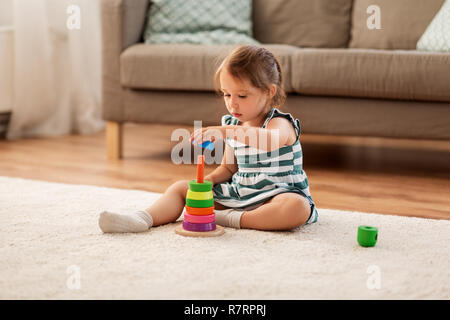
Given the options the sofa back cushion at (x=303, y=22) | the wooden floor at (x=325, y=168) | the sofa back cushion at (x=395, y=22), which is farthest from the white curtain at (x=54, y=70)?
the sofa back cushion at (x=395, y=22)

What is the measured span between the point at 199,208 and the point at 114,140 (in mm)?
1182

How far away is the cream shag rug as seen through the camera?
99 cm

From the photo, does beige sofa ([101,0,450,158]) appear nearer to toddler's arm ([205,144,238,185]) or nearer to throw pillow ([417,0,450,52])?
throw pillow ([417,0,450,52])

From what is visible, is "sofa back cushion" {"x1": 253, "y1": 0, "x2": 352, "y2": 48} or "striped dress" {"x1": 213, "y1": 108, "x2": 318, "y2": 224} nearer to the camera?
"striped dress" {"x1": 213, "y1": 108, "x2": 318, "y2": 224}

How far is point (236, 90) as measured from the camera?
54.3 inches

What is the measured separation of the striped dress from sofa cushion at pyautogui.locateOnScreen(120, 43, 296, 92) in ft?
2.43

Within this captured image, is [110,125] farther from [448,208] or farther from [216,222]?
[448,208]

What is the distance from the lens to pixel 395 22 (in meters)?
2.54

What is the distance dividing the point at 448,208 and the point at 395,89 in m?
0.49

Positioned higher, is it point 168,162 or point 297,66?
point 297,66

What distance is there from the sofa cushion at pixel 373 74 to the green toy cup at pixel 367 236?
90 cm

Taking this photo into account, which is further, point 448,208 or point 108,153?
point 108,153

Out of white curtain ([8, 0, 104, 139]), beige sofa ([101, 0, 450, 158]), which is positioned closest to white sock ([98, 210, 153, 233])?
beige sofa ([101, 0, 450, 158])
